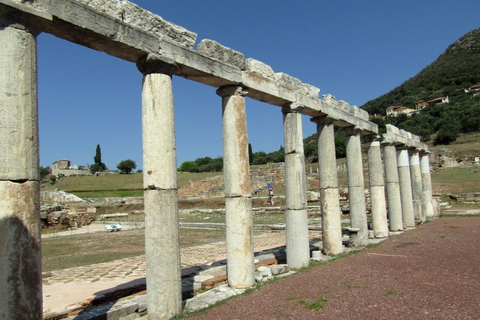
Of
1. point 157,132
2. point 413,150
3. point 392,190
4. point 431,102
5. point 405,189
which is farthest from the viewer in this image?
point 431,102

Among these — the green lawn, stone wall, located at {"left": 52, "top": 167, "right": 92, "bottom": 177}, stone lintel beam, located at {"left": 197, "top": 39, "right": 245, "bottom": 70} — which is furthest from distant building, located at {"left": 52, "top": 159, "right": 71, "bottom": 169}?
stone lintel beam, located at {"left": 197, "top": 39, "right": 245, "bottom": 70}

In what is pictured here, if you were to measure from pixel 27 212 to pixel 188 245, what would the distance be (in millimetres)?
11185

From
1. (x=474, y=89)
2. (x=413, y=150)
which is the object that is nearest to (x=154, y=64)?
(x=413, y=150)

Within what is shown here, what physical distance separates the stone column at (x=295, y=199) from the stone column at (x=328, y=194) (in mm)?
1552

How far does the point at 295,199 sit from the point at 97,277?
5.50 m

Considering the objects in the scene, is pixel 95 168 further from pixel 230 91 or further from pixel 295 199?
pixel 230 91

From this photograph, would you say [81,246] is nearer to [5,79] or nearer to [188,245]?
A: [188,245]

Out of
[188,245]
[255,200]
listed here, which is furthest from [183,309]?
[255,200]

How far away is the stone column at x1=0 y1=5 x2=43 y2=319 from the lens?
429 cm

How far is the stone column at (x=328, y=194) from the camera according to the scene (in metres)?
11.0

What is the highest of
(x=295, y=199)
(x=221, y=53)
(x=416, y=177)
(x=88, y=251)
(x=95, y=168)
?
(x=95, y=168)

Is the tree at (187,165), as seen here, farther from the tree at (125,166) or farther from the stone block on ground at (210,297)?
the stone block on ground at (210,297)

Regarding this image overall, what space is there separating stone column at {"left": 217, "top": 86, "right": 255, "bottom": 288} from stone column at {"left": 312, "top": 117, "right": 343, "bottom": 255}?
3.83 meters

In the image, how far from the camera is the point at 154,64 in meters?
6.55
